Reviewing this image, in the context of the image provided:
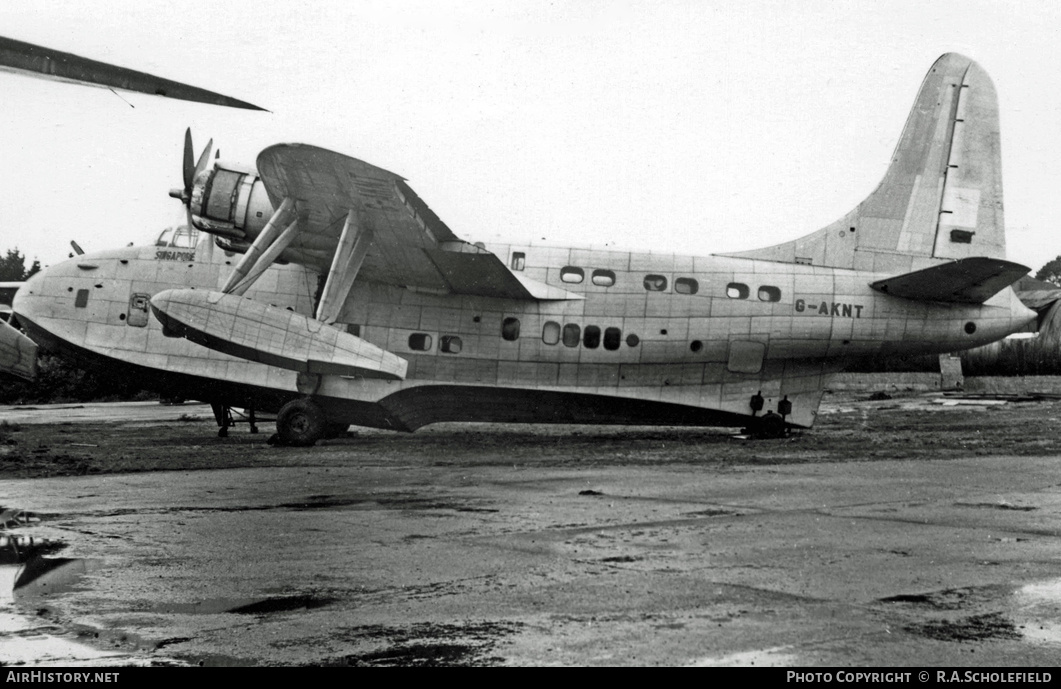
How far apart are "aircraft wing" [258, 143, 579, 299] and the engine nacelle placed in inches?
22.2

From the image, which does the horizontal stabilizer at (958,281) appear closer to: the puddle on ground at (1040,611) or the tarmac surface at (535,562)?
the tarmac surface at (535,562)

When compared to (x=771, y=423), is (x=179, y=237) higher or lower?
higher

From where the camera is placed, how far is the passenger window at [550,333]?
1903 centimetres

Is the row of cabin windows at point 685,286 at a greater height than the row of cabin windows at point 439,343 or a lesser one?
greater

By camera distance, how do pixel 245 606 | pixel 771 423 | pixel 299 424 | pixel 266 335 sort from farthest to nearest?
1. pixel 771 423
2. pixel 299 424
3. pixel 266 335
4. pixel 245 606

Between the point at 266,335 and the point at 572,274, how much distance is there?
586 cm

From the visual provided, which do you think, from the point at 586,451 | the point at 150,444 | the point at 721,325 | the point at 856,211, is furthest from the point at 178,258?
the point at 856,211

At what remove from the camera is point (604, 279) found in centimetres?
1917

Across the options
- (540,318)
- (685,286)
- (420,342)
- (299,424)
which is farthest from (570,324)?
(299,424)

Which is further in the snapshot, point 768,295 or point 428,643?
point 768,295

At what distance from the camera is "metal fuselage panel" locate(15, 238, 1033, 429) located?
1898cm

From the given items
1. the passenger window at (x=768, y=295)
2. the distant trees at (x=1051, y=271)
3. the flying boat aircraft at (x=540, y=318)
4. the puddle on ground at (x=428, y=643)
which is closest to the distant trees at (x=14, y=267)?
the flying boat aircraft at (x=540, y=318)

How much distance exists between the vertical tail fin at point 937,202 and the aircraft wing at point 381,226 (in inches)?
203

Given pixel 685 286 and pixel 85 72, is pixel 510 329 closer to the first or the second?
pixel 685 286
